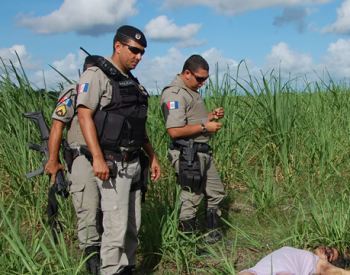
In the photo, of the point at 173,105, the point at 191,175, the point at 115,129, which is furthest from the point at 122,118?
the point at 191,175

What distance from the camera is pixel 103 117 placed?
2.35m

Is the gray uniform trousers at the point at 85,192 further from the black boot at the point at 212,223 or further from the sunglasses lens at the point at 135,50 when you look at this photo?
the black boot at the point at 212,223

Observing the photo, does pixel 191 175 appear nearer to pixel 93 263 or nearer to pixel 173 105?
pixel 173 105

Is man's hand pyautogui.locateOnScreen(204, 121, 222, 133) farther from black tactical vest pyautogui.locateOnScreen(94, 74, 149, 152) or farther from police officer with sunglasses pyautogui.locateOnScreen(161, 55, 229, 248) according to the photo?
black tactical vest pyautogui.locateOnScreen(94, 74, 149, 152)

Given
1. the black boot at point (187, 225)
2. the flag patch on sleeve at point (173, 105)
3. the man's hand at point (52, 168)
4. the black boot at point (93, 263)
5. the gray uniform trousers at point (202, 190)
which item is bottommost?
the black boot at point (93, 263)

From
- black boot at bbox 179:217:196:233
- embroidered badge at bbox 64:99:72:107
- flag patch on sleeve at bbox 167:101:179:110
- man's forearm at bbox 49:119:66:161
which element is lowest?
black boot at bbox 179:217:196:233

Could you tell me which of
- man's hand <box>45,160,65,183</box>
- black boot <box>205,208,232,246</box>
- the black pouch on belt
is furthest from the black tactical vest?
black boot <box>205,208,232,246</box>

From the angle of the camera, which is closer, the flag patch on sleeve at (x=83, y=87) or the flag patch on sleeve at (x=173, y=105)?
the flag patch on sleeve at (x=83, y=87)

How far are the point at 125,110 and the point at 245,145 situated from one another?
2.58 m

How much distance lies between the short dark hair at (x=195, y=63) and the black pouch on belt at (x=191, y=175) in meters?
0.76

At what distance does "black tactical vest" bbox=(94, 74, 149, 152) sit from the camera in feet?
7.75

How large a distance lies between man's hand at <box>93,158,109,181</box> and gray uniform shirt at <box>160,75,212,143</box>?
→ 92 centimetres

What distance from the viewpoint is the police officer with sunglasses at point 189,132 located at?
3.12 m

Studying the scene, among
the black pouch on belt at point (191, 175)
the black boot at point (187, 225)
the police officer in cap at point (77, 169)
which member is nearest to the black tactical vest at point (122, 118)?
the police officer in cap at point (77, 169)
